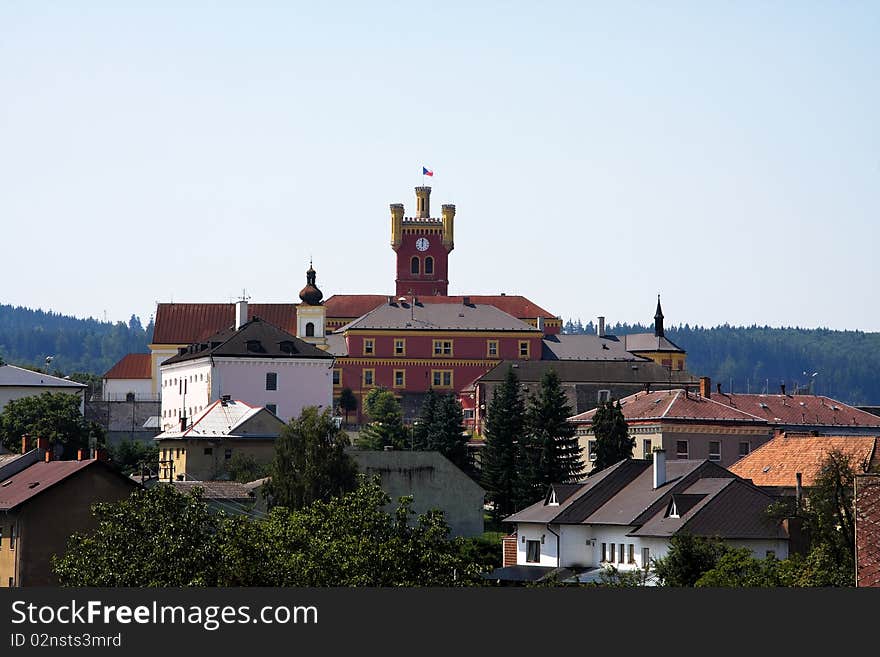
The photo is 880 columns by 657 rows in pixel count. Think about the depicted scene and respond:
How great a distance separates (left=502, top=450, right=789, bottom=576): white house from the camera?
6869 centimetres

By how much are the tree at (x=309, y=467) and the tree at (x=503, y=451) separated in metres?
13.5

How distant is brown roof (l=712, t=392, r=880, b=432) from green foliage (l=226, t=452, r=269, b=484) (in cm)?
3325

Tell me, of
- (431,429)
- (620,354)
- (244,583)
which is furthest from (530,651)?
(620,354)

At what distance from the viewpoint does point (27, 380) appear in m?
134

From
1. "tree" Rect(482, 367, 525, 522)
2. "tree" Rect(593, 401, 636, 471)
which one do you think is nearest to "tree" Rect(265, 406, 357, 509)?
"tree" Rect(482, 367, 525, 522)

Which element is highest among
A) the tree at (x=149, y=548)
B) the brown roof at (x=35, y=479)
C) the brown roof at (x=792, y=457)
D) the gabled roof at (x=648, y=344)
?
the gabled roof at (x=648, y=344)

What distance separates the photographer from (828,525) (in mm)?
59688

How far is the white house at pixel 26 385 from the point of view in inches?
5157

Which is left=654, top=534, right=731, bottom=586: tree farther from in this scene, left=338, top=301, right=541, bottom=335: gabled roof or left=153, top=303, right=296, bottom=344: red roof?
left=338, top=301, right=541, bottom=335: gabled roof

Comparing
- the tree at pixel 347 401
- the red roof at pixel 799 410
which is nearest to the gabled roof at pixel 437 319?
the tree at pixel 347 401

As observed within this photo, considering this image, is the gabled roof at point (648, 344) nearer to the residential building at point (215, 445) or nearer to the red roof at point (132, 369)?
the red roof at point (132, 369)

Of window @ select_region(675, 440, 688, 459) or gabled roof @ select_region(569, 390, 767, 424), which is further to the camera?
gabled roof @ select_region(569, 390, 767, 424)

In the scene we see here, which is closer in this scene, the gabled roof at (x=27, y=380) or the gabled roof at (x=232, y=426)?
the gabled roof at (x=232, y=426)

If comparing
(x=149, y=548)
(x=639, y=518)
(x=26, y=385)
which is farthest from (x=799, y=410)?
(x=149, y=548)
